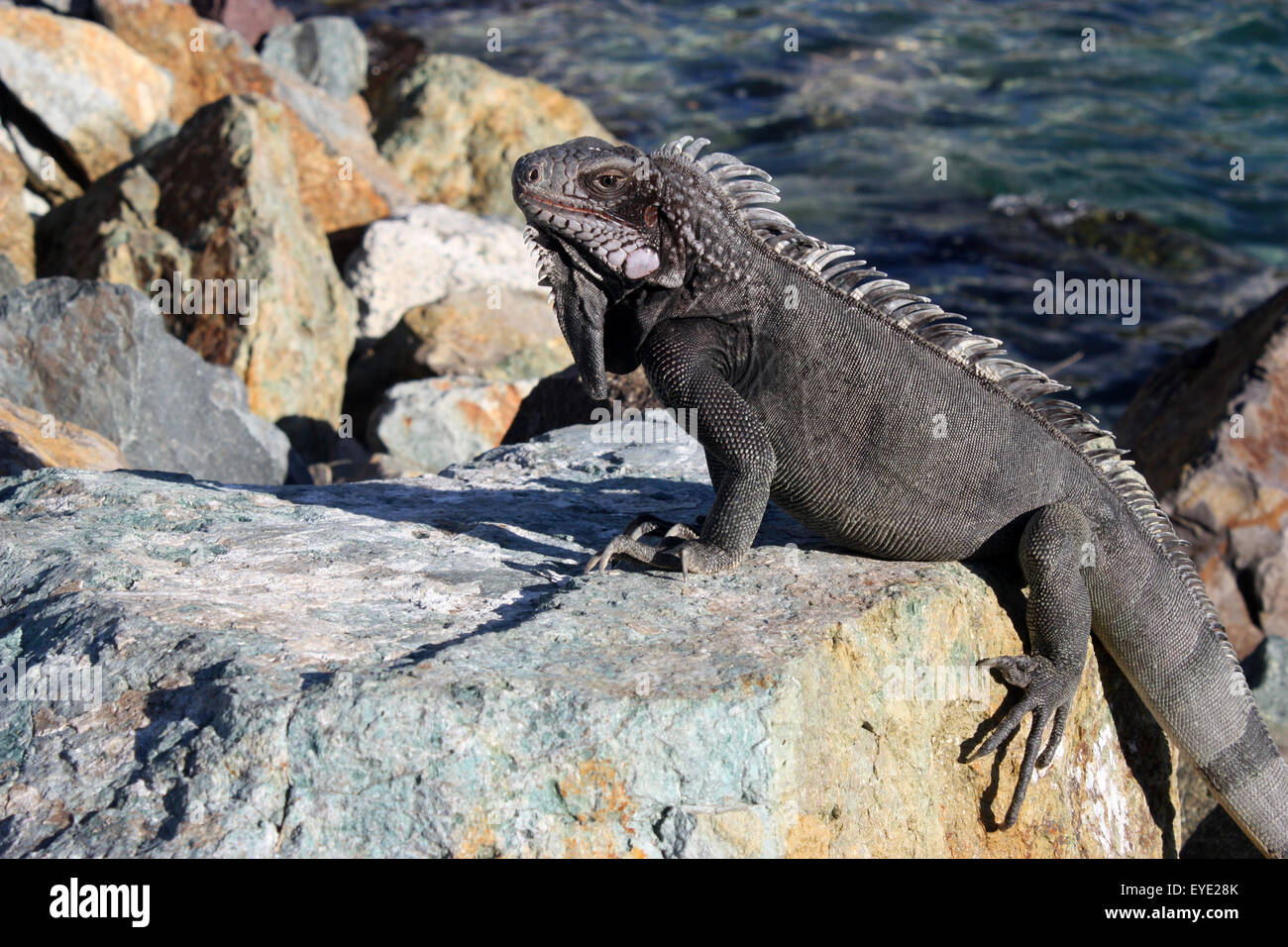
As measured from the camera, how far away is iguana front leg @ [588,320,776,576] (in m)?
4.66

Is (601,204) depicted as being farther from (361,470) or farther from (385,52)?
(385,52)

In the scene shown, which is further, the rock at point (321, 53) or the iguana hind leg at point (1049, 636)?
the rock at point (321, 53)

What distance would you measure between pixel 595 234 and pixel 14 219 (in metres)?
8.05

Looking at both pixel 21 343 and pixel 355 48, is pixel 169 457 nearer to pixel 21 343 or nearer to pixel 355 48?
pixel 21 343

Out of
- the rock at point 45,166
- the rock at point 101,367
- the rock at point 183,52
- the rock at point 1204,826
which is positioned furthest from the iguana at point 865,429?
the rock at point 183,52

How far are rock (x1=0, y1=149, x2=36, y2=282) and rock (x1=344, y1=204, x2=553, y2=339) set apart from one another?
8.79 ft

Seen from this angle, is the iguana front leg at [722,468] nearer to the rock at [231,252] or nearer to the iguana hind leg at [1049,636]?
the iguana hind leg at [1049,636]

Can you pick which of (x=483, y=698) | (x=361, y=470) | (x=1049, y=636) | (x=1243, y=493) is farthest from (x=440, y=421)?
(x=483, y=698)

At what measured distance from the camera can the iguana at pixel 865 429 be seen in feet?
15.4

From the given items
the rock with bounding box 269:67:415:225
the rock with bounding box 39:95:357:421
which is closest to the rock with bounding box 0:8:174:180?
the rock with bounding box 39:95:357:421

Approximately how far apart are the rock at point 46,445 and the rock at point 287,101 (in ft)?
19.9

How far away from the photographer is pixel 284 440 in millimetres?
8422

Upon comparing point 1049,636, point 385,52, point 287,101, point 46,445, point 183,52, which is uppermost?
point 385,52

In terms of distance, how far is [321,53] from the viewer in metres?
17.1
